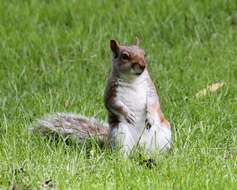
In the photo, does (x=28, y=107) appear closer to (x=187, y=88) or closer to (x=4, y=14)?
(x=187, y=88)

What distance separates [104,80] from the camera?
676 cm

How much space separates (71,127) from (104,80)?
143cm

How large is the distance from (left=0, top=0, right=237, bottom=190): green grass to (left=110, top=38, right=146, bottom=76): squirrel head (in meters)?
0.46

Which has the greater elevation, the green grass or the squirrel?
the squirrel

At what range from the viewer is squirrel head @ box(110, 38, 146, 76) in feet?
16.0

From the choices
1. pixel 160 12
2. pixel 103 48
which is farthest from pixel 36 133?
pixel 160 12

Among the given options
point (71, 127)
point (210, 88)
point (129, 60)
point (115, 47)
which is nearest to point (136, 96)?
point (129, 60)

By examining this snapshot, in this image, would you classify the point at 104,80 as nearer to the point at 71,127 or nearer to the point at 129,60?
the point at 71,127

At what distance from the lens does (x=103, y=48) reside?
7551 mm

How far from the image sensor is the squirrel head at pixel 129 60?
16.0 feet

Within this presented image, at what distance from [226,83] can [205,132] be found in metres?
1.18

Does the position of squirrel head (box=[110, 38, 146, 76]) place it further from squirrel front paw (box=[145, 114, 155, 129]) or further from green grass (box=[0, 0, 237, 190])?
green grass (box=[0, 0, 237, 190])

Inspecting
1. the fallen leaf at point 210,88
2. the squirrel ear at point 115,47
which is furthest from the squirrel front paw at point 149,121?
the fallen leaf at point 210,88

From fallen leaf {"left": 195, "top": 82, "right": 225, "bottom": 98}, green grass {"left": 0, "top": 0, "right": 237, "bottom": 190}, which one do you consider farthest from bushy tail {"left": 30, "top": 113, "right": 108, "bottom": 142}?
fallen leaf {"left": 195, "top": 82, "right": 225, "bottom": 98}
